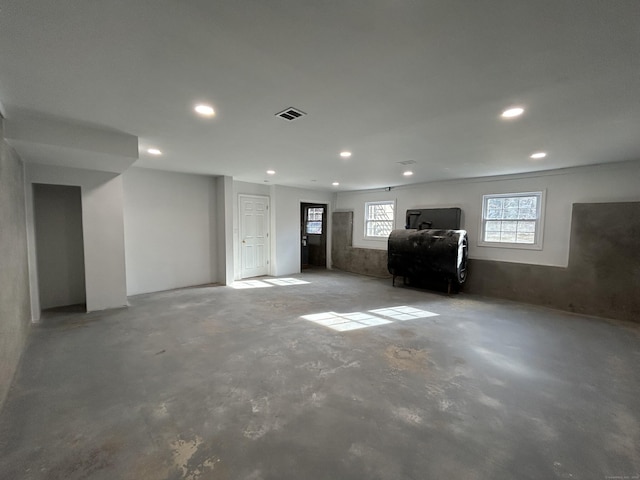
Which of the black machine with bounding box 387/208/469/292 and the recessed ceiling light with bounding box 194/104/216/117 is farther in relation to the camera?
the black machine with bounding box 387/208/469/292

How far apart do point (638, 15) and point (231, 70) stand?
7.14 ft

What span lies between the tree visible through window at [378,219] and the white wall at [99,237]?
5798 mm

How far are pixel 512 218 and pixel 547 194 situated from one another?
672 mm

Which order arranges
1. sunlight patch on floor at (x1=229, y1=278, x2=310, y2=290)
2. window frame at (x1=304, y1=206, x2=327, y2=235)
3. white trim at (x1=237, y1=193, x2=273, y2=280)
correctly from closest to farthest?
sunlight patch on floor at (x1=229, y1=278, x2=310, y2=290)
white trim at (x1=237, y1=193, x2=273, y2=280)
window frame at (x1=304, y1=206, x2=327, y2=235)

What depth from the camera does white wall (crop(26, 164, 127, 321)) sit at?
368 centimetres

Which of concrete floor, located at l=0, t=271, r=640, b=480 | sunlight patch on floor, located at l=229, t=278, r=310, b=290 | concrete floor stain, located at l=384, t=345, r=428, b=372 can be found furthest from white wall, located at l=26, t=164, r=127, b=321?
concrete floor stain, located at l=384, t=345, r=428, b=372

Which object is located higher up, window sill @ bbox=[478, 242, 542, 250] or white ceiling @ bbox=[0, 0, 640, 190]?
white ceiling @ bbox=[0, 0, 640, 190]

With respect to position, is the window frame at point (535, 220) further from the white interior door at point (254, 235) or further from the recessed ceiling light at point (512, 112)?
the white interior door at point (254, 235)

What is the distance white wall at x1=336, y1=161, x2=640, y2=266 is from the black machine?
0.28 meters

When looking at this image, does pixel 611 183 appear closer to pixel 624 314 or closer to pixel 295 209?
pixel 624 314

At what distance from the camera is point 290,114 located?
97.0 inches

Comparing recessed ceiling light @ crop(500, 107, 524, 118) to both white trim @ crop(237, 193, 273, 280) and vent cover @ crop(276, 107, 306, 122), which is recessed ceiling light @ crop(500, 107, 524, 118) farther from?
white trim @ crop(237, 193, 273, 280)

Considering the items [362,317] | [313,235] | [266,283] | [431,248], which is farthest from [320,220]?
[362,317]

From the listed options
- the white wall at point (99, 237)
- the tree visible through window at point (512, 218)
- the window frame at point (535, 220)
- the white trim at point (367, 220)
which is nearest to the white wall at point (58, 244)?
the white wall at point (99, 237)
